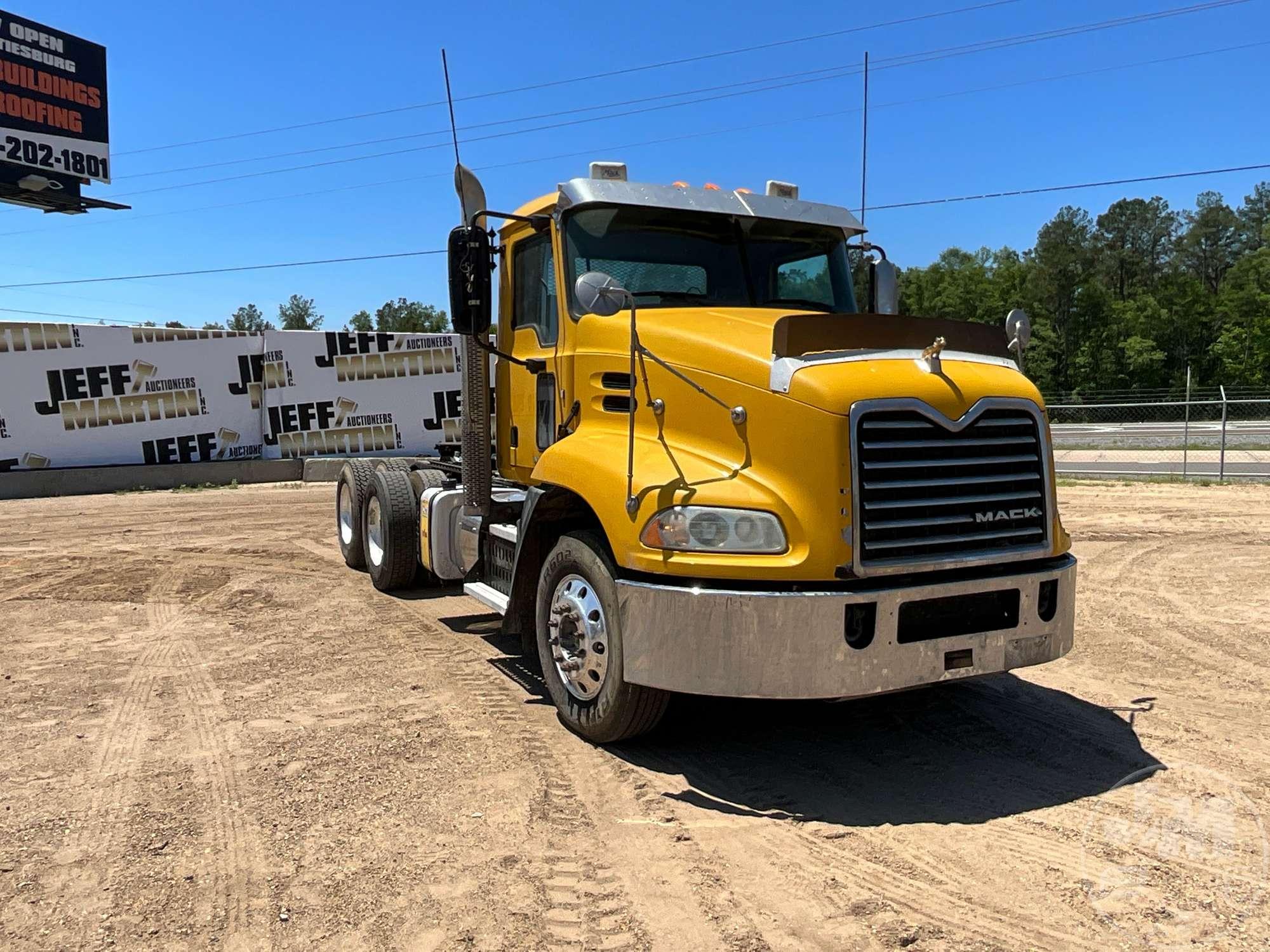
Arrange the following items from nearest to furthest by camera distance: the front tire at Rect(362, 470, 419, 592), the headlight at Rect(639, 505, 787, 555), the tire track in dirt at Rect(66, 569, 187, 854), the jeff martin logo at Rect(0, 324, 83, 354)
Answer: the tire track in dirt at Rect(66, 569, 187, 854) → the headlight at Rect(639, 505, 787, 555) → the front tire at Rect(362, 470, 419, 592) → the jeff martin logo at Rect(0, 324, 83, 354)

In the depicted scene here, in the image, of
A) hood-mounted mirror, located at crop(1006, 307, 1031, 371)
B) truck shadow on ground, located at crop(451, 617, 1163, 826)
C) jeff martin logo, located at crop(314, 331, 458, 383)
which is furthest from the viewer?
jeff martin logo, located at crop(314, 331, 458, 383)

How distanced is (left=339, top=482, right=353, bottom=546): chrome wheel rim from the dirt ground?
2.22 m

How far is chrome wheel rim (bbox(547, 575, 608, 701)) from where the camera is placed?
4.40 meters

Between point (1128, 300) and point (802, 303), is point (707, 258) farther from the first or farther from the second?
point (1128, 300)

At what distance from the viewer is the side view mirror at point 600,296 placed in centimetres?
453

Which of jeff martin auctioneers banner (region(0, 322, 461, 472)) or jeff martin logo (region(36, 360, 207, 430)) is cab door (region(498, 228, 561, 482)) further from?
jeff martin logo (region(36, 360, 207, 430))

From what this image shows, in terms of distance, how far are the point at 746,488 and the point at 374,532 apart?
18.8ft

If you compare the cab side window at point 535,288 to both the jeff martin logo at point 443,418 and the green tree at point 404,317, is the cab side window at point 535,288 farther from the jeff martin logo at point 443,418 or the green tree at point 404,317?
the green tree at point 404,317

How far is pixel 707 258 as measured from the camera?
5523 millimetres

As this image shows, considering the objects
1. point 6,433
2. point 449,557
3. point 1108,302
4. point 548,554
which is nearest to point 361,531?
point 449,557

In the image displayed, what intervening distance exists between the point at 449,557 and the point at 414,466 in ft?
7.10

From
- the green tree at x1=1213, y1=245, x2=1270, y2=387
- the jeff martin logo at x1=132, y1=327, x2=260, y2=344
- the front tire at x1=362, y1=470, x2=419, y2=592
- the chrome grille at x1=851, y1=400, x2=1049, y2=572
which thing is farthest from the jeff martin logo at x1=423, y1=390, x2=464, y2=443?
the green tree at x1=1213, y1=245, x2=1270, y2=387

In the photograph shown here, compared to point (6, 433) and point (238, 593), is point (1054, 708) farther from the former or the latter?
point (6, 433)

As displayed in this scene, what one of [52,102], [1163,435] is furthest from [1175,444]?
[52,102]
